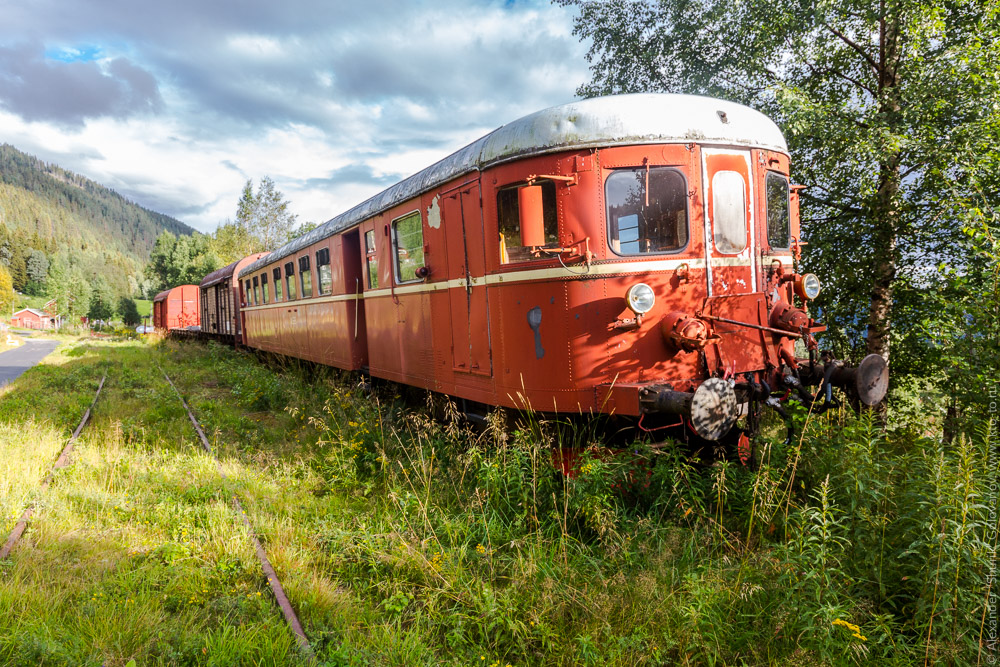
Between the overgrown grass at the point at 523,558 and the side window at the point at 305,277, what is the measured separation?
560cm

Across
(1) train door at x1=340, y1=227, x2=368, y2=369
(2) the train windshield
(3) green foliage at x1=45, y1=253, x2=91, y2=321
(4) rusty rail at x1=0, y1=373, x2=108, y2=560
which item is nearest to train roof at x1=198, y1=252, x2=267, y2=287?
(4) rusty rail at x1=0, y1=373, x2=108, y2=560

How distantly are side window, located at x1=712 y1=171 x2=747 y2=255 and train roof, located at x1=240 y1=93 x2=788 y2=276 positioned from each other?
0.30 meters

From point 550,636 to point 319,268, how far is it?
28.4 ft

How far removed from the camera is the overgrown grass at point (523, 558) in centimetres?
303

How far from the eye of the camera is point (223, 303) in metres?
22.2

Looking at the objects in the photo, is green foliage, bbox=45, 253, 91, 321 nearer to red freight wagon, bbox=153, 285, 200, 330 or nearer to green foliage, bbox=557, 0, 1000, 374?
red freight wagon, bbox=153, 285, 200, 330

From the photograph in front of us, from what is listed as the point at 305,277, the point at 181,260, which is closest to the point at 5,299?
the point at 181,260

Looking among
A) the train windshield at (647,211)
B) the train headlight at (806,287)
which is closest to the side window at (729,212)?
the train windshield at (647,211)

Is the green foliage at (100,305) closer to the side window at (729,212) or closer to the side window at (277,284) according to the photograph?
the side window at (277,284)

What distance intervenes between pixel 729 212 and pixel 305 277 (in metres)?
8.71

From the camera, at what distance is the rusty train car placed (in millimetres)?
4777

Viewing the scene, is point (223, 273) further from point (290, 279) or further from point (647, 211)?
point (647, 211)

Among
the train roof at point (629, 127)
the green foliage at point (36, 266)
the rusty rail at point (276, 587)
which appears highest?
the green foliage at point (36, 266)

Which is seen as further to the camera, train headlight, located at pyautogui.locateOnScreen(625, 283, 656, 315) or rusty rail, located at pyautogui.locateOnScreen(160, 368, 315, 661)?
train headlight, located at pyautogui.locateOnScreen(625, 283, 656, 315)
